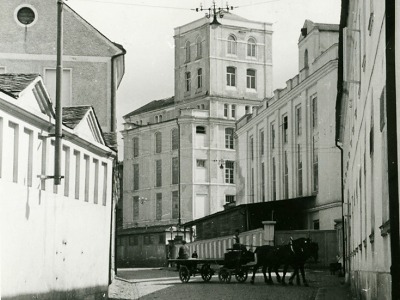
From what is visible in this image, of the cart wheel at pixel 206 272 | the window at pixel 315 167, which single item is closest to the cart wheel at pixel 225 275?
the cart wheel at pixel 206 272

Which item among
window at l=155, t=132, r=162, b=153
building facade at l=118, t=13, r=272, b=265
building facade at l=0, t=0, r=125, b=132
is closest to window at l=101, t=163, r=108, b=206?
building facade at l=0, t=0, r=125, b=132

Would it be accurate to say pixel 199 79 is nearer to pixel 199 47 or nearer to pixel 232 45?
pixel 199 47

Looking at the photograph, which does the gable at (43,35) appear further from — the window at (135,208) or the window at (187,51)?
the window at (135,208)

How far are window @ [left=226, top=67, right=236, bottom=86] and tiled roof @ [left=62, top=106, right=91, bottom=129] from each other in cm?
5910

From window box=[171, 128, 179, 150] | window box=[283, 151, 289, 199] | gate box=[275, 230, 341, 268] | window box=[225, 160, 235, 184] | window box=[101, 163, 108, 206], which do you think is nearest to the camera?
window box=[101, 163, 108, 206]

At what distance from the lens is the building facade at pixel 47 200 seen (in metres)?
11.2

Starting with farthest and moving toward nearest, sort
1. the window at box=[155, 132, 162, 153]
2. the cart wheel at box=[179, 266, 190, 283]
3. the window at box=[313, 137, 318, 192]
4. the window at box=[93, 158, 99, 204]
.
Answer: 1. the window at box=[155, 132, 162, 153]
2. the window at box=[313, 137, 318, 192]
3. the cart wheel at box=[179, 266, 190, 283]
4. the window at box=[93, 158, 99, 204]

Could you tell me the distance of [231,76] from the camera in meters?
75.9

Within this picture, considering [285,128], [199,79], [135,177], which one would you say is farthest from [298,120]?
[135,177]

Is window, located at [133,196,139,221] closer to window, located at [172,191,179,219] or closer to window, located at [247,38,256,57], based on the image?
window, located at [172,191,179,219]

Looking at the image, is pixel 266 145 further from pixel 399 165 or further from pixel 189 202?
pixel 399 165

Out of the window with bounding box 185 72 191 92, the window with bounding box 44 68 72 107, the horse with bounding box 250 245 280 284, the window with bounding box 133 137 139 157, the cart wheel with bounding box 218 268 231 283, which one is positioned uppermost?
the window with bounding box 185 72 191 92

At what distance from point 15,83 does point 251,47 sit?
63563mm

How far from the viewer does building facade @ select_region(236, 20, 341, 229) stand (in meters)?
42.4
